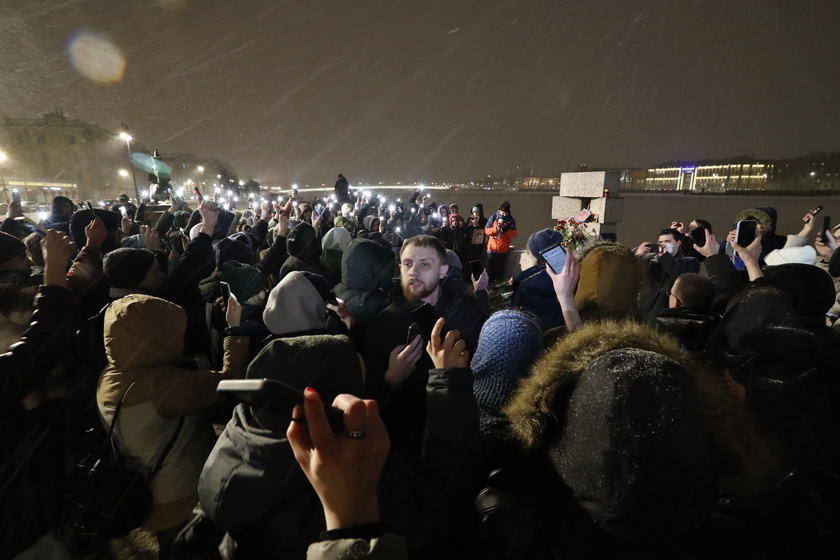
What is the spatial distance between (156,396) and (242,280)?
142cm

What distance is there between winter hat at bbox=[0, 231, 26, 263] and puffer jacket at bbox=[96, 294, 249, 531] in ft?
4.93

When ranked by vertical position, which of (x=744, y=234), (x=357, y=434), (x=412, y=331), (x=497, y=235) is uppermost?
(x=744, y=234)

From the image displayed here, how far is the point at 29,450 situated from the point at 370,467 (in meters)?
2.05

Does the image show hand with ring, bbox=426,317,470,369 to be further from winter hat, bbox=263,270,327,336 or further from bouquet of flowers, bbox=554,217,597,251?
bouquet of flowers, bbox=554,217,597,251

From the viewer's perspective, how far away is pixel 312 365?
55.5 inches

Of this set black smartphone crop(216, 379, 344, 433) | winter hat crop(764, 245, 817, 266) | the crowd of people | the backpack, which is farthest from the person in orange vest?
black smartphone crop(216, 379, 344, 433)

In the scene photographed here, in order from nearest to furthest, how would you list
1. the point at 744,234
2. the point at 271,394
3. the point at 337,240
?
the point at 271,394 < the point at 744,234 < the point at 337,240

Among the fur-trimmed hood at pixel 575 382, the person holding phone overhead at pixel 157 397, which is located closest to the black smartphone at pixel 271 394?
the fur-trimmed hood at pixel 575 382

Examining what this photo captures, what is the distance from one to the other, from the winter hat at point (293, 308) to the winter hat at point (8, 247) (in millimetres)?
2005

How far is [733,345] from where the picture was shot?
2471 mm

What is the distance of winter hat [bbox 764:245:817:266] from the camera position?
467 cm

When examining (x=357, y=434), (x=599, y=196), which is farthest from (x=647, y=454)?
(x=599, y=196)

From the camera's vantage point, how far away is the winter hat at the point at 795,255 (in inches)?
184

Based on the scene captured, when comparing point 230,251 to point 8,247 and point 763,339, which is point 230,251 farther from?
point 763,339
